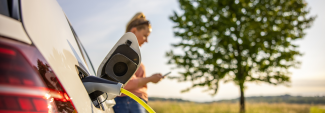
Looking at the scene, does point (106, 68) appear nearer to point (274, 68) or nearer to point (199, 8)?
point (199, 8)

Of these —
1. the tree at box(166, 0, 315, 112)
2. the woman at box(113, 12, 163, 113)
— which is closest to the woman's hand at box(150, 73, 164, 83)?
the woman at box(113, 12, 163, 113)

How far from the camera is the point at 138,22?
2943mm

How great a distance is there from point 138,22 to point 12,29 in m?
2.29

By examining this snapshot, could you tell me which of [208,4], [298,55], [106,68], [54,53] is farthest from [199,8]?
[54,53]

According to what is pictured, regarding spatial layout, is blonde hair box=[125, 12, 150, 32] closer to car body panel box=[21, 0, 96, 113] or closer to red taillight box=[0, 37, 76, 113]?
car body panel box=[21, 0, 96, 113]

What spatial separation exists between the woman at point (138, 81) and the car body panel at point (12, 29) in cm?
192

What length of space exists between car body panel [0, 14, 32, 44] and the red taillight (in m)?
0.02

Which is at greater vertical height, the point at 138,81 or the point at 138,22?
the point at 138,22

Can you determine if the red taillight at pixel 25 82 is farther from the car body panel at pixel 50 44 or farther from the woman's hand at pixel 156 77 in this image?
the woman's hand at pixel 156 77

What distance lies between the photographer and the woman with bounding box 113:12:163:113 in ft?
8.51

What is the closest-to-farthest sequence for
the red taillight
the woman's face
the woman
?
the red taillight
the woman
the woman's face

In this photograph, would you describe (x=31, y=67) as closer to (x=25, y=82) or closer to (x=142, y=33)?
(x=25, y=82)

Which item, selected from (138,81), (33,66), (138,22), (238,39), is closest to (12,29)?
(33,66)

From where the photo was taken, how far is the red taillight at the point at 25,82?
624mm
